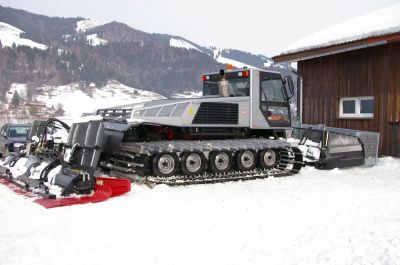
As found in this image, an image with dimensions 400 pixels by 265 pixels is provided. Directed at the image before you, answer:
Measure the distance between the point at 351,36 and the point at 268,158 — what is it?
6.03 m

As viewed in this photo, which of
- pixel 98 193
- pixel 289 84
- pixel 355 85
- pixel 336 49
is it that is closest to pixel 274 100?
pixel 289 84

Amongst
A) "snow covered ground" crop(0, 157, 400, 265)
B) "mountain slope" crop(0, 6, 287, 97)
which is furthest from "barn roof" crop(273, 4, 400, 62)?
"mountain slope" crop(0, 6, 287, 97)

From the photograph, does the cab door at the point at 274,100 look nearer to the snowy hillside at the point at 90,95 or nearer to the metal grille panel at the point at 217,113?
the metal grille panel at the point at 217,113

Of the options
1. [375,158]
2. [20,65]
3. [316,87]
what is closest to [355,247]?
[375,158]

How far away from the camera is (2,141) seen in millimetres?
15102

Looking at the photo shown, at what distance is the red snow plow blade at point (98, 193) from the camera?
7.44 meters

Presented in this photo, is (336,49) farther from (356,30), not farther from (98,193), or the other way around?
(98,193)

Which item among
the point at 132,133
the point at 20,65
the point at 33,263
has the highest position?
the point at 20,65

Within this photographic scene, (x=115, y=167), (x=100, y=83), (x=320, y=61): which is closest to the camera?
(x=115, y=167)

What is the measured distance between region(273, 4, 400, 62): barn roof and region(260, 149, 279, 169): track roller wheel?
541 centimetres

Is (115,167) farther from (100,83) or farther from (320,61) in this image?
(100,83)

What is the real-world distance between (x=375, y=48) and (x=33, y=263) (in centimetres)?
1330

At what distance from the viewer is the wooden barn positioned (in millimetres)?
14273

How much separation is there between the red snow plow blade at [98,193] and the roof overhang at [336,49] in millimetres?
9453
